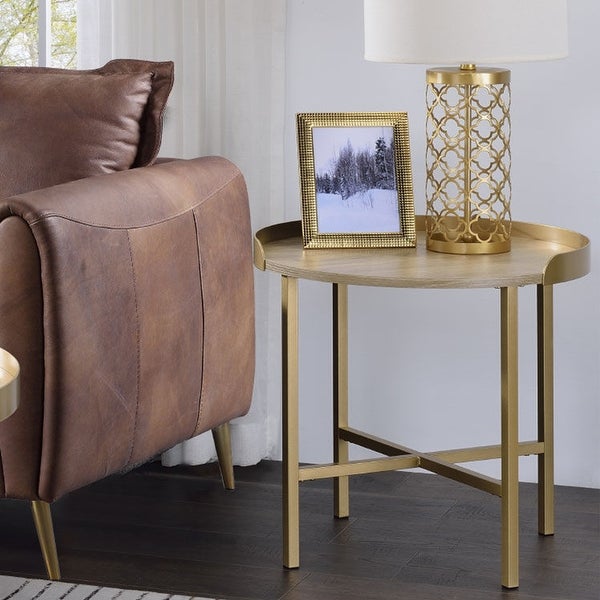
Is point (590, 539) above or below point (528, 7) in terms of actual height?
below

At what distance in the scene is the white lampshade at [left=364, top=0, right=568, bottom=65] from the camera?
1.97m

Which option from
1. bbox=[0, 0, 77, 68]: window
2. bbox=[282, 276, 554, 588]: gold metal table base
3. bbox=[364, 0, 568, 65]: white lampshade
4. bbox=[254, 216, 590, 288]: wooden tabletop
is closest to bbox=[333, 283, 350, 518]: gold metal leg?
bbox=[282, 276, 554, 588]: gold metal table base

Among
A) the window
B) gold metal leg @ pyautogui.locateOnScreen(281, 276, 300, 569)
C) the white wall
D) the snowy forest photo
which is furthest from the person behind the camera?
the window

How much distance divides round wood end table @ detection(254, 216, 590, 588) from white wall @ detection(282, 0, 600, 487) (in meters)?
0.29

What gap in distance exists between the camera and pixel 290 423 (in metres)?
2.09

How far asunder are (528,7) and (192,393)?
92 cm

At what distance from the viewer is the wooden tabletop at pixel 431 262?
1911 millimetres

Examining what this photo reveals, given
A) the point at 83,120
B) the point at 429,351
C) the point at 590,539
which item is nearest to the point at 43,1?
the point at 83,120

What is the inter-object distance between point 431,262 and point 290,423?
1.23 ft

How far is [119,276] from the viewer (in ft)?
6.57

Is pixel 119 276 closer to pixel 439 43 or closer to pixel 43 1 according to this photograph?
pixel 439 43

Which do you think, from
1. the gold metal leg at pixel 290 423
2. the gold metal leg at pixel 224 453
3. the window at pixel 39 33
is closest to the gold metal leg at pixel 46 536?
the gold metal leg at pixel 290 423

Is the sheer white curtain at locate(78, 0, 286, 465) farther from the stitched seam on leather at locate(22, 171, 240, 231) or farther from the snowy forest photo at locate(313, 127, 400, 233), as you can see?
the snowy forest photo at locate(313, 127, 400, 233)

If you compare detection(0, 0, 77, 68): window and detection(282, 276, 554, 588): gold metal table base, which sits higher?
detection(0, 0, 77, 68): window
